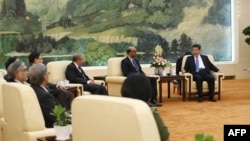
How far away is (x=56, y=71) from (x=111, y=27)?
4.17 metres

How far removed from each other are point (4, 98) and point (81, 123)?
189cm

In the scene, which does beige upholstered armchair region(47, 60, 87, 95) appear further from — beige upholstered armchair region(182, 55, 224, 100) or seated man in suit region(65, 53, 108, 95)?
beige upholstered armchair region(182, 55, 224, 100)

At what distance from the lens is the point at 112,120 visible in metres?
2.50

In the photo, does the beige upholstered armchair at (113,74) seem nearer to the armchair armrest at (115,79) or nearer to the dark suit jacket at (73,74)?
the armchair armrest at (115,79)

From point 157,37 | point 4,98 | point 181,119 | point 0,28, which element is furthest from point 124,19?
point 4,98

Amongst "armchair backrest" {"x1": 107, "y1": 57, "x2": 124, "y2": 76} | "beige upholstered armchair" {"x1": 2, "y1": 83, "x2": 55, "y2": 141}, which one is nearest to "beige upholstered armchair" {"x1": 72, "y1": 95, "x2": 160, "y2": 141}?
"beige upholstered armchair" {"x1": 2, "y1": 83, "x2": 55, "y2": 141}

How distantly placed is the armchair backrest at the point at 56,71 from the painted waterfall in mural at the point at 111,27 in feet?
9.85

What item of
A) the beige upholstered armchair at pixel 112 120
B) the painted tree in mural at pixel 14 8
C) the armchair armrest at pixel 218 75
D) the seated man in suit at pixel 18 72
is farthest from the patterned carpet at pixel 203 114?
the painted tree in mural at pixel 14 8

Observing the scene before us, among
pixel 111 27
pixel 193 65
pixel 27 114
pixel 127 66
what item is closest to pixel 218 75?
pixel 193 65

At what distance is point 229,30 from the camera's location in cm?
1427

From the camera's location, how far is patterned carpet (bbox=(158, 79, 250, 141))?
6609 millimetres

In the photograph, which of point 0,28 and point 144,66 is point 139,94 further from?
point 144,66

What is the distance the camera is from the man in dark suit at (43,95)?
14.1ft

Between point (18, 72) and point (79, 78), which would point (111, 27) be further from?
point (18, 72)
